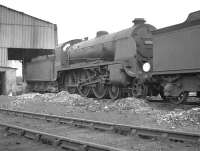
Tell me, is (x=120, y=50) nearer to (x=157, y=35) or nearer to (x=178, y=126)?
(x=157, y=35)

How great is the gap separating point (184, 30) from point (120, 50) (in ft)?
15.2

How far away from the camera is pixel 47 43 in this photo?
95.7ft

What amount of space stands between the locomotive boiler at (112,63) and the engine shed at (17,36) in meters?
7.65

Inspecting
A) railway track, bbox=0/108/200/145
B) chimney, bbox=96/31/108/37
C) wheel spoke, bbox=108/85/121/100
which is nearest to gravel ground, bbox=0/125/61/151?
railway track, bbox=0/108/200/145

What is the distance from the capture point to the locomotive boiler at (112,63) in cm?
1439

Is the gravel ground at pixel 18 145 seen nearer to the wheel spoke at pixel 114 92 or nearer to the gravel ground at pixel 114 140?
the gravel ground at pixel 114 140

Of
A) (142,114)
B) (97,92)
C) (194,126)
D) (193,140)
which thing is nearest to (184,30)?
(142,114)

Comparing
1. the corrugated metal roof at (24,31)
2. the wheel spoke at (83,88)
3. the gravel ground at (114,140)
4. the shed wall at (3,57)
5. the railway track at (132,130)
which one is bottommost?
the gravel ground at (114,140)

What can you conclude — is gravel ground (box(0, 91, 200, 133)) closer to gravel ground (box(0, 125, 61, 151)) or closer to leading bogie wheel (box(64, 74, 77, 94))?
gravel ground (box(0, 125, 61, 151))

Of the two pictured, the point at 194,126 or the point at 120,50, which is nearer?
the point at 194,126

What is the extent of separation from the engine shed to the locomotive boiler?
765 cm

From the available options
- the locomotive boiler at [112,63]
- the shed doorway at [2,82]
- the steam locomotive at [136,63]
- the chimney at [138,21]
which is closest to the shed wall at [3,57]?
the shed doorway at [2,82]

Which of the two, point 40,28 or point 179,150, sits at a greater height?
point 40,28

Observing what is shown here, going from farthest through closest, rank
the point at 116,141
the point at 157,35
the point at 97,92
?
the point at 97,92, the point at 157,35, the point at 116,141
